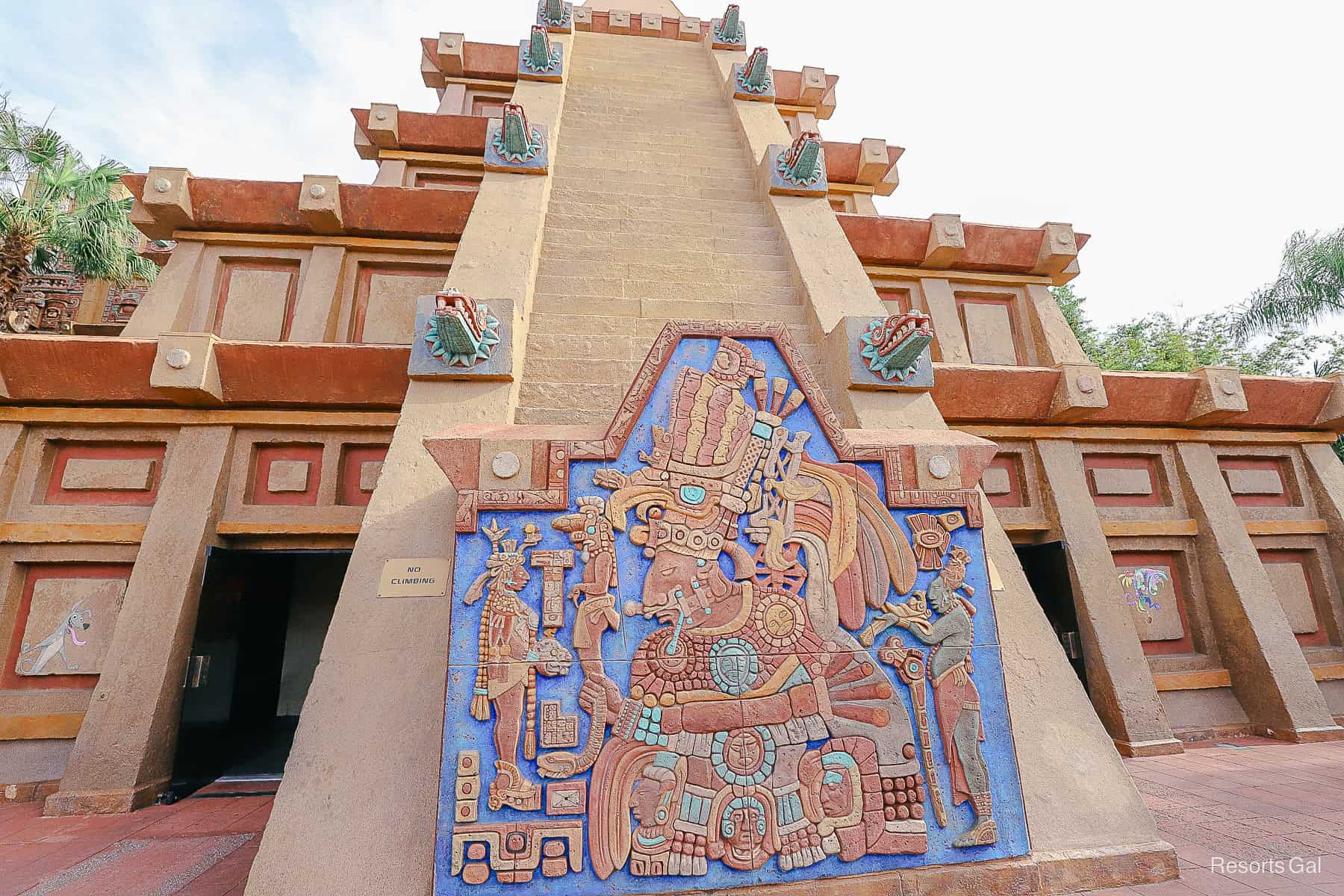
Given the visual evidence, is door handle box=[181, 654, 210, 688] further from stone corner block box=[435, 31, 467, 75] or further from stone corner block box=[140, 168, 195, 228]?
stone corner block box=[435, 31, 467, 75]

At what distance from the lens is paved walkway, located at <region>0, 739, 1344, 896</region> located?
3.29m

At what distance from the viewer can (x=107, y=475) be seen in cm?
571

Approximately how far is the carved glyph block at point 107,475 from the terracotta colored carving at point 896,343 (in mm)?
6551

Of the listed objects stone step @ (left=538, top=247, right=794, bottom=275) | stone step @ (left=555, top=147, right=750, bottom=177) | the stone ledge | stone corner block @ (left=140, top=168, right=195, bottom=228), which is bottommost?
the stone ledge

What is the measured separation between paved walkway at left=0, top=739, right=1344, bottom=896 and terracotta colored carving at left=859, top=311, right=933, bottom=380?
333cm

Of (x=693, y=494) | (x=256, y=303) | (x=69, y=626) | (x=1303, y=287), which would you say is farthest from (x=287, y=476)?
(x=1303, y=287)

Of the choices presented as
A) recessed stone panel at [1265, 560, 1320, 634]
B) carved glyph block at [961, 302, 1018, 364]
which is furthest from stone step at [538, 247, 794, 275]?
recessed stone panel at [1265, 560, 1320, 634]

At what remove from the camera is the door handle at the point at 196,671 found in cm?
523

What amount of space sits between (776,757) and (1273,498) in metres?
8.12

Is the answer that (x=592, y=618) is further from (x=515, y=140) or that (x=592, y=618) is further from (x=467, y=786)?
(x=515, y=140)

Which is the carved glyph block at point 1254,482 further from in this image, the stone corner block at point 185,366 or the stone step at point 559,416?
the stone corner block at point 185,366

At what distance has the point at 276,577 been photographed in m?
6.78

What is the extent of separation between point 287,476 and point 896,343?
560cm

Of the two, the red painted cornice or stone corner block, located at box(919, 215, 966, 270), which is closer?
the red painted cornice
